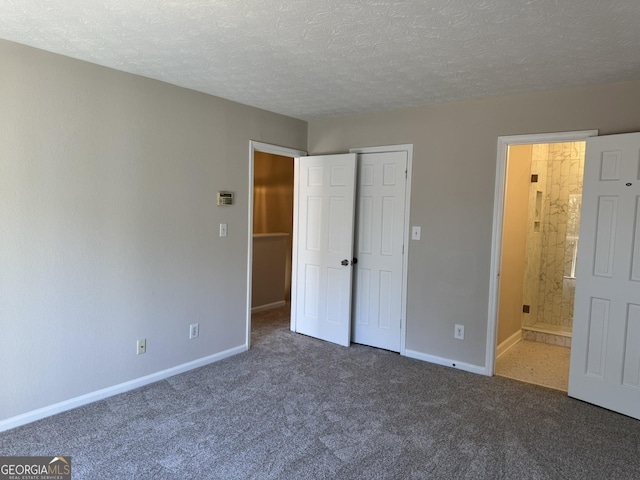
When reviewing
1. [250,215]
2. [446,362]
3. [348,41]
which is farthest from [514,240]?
[348,41]

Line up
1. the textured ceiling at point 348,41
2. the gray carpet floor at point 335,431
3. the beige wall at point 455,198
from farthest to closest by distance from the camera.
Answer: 1. the beige wall at point 455,198
2. the gray carpet floor at point 335,431
3. the textured ceiling at point 348,41

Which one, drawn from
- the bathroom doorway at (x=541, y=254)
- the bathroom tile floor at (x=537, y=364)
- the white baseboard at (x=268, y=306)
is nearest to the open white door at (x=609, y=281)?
the bathroom tile floor at (x=537, y=364)

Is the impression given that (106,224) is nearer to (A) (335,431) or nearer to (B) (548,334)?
(A) (335,431)

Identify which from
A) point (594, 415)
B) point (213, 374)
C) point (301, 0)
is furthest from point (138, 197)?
point (594, 415)

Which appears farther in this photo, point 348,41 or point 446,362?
point 446,362

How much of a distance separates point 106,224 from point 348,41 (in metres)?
2.07

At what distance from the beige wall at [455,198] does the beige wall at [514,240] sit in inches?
20.3

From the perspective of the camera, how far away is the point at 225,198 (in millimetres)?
3734

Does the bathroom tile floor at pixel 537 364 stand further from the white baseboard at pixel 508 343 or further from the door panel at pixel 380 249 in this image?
the door panel at pixel 380 249

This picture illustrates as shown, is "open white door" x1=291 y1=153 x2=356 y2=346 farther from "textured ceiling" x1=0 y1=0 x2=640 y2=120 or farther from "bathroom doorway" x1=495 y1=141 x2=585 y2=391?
"bathroom doorway" x1=495 y1=141 x2=585 y2=391

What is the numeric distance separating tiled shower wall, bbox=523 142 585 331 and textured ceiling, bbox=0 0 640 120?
2004 millimetres

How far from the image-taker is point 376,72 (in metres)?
2.88

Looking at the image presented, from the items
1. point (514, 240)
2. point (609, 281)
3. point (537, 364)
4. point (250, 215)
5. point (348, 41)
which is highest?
point (348, 41)

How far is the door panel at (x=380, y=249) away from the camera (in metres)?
4.10
